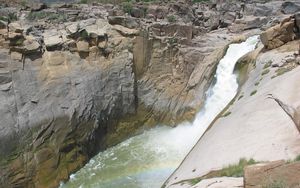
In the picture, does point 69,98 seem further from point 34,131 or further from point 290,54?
point 290,54

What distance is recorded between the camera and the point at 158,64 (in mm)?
30219

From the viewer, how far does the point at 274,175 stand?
888cm

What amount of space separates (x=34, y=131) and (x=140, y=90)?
8485 millimetres

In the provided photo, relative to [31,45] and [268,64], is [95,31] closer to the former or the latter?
[31,45]

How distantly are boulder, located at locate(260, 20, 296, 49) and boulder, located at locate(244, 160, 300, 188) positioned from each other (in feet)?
63.5

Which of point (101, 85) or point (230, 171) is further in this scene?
point (101, 85)

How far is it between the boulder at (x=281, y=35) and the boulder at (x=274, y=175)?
19.4 metres

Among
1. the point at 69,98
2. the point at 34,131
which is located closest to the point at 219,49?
the point at 69,98

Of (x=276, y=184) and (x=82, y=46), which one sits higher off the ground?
(x=276, y=184)

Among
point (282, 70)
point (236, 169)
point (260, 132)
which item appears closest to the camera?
point (236, 169)

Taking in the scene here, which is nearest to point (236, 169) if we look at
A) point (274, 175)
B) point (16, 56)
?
point (274, 175)

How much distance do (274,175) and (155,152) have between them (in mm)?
15594

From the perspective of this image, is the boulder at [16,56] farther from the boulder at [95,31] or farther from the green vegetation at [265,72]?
the green vegetation at [265,72]

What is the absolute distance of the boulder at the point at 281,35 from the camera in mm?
27250
